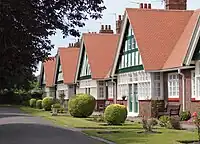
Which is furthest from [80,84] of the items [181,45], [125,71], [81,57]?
[181,45]

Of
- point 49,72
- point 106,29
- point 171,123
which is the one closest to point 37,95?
point 49,72

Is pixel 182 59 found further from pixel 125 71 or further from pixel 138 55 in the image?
pixel 125 71

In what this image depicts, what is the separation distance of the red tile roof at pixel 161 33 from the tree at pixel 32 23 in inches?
563

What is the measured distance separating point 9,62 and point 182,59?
14093mm

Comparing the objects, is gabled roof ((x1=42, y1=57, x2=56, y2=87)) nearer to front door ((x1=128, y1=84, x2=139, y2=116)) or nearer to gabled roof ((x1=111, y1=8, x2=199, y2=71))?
front door ((x1=128, y1=84, x2=139, y2=116))

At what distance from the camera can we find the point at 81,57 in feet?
193

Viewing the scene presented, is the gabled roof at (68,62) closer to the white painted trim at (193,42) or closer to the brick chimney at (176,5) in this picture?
the brick chimney at (176,5)

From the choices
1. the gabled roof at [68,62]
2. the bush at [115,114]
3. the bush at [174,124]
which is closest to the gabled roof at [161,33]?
the bush at [115,114]

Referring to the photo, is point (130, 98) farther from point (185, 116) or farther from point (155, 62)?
point (185, 116)

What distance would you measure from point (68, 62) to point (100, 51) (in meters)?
16.5

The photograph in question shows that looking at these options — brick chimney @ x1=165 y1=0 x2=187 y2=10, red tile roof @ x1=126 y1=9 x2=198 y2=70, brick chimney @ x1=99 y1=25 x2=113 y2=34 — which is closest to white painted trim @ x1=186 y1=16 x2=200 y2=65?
red tile roof @ x1=126 y1=9 x2=198 y2=70

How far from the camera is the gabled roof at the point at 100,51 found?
52.4m

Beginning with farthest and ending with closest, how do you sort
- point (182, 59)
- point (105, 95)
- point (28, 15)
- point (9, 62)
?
point (105, 95) < point (182, 59) < point (9, 62) < point (28, 15)

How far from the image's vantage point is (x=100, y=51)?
180 ft
